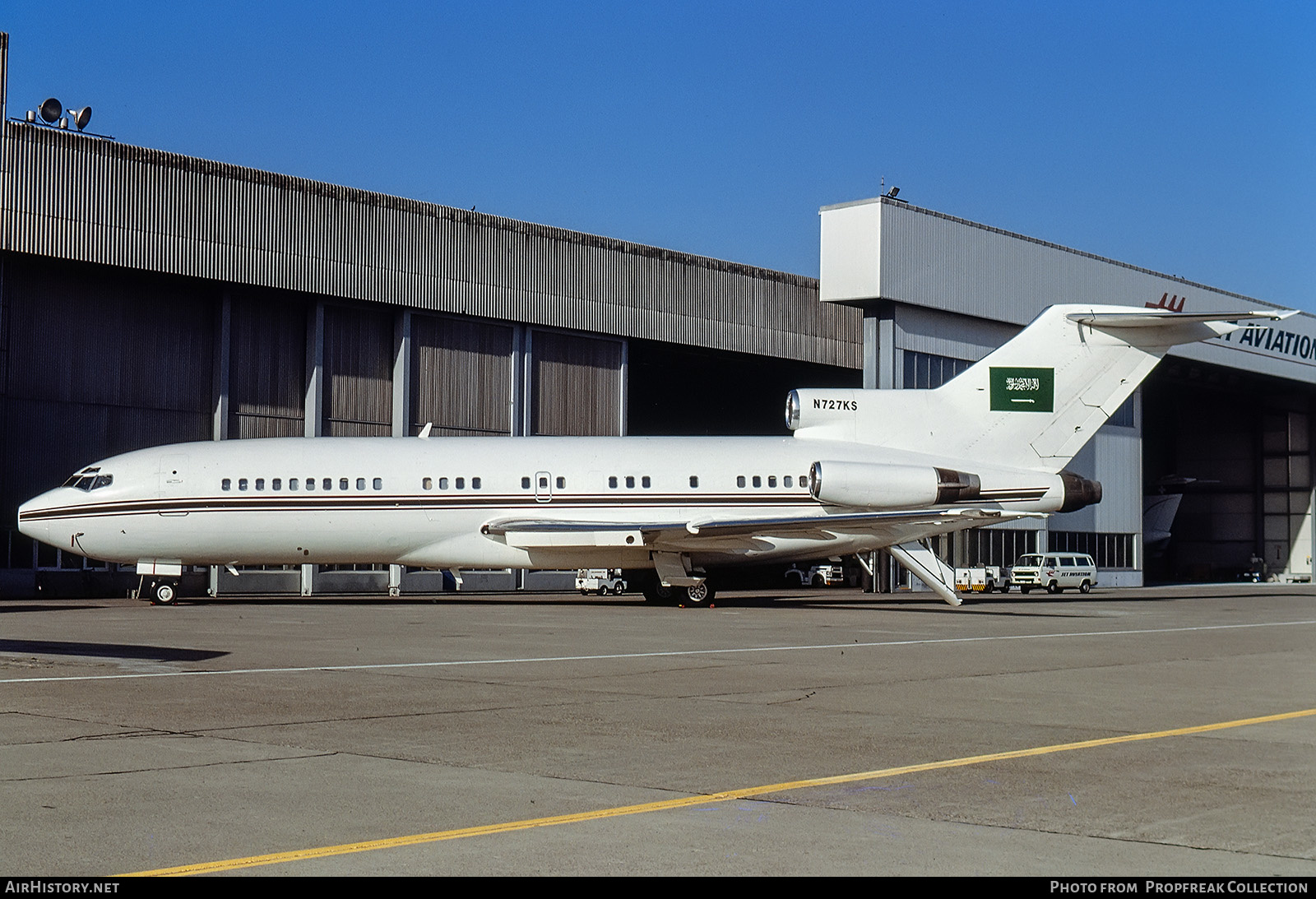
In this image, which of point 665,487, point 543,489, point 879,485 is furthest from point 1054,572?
point 543,489

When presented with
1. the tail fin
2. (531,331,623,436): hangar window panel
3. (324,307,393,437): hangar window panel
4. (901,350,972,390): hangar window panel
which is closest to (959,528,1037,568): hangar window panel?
(901,350,972,390): hangar window panel

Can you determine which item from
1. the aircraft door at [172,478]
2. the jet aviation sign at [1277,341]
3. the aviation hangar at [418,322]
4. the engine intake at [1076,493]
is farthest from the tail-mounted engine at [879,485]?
the jet aviation sign at [1277,341]

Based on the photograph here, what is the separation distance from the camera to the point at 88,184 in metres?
37.9

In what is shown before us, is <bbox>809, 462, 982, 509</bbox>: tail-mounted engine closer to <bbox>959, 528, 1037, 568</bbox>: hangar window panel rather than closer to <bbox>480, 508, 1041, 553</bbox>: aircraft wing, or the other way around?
<bbox>480, 508, 1041, 553</bbox>: aircraft wing

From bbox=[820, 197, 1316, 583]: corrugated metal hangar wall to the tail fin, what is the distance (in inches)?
598

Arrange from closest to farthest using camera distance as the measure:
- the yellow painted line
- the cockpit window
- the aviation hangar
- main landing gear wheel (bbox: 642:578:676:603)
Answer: the yellow painted line < the cockpit window < main landing gear wheel (bbox: 642:578:676:603) < the aviation hangar

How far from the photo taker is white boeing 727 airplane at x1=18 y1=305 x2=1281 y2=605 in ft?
102

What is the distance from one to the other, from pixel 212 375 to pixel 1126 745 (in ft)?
120

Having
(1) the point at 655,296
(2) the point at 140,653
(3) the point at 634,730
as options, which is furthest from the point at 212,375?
(3) the point at 634,730

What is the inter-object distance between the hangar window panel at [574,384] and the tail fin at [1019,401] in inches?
645

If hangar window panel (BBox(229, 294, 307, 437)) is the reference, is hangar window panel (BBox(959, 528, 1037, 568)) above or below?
below

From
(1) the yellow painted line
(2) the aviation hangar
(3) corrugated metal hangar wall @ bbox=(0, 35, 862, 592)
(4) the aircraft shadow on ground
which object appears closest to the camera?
(1) the yellow painted line

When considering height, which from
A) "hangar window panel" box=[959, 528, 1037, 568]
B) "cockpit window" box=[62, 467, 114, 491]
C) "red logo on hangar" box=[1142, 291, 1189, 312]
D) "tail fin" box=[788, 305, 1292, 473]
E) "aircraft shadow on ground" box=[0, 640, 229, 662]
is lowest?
"aircraft shadow on ground" box=[0, 640, 229, 662]

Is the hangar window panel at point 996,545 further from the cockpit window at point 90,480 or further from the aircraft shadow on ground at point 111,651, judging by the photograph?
the aircraft shadow on ground at point 111,651
